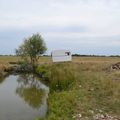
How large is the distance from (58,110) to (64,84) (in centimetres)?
1113

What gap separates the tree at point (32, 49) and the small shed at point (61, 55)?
5.64 metres

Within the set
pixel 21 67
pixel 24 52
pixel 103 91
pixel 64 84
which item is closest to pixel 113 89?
pixel 103 91

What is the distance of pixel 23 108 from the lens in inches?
891

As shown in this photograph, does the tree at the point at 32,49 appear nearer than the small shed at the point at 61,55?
No

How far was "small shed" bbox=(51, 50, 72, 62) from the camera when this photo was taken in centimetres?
6419

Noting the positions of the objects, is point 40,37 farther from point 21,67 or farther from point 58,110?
point 58,110

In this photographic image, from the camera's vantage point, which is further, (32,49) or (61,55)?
(32,49)

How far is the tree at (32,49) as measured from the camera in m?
69.8

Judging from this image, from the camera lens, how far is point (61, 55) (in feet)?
213

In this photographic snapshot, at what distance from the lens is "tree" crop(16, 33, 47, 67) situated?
69750 mm

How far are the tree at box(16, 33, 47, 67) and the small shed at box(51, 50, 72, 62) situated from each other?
5.64 m

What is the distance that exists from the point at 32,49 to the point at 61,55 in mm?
7466

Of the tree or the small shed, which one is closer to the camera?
the small shed

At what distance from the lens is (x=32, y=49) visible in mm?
69688
